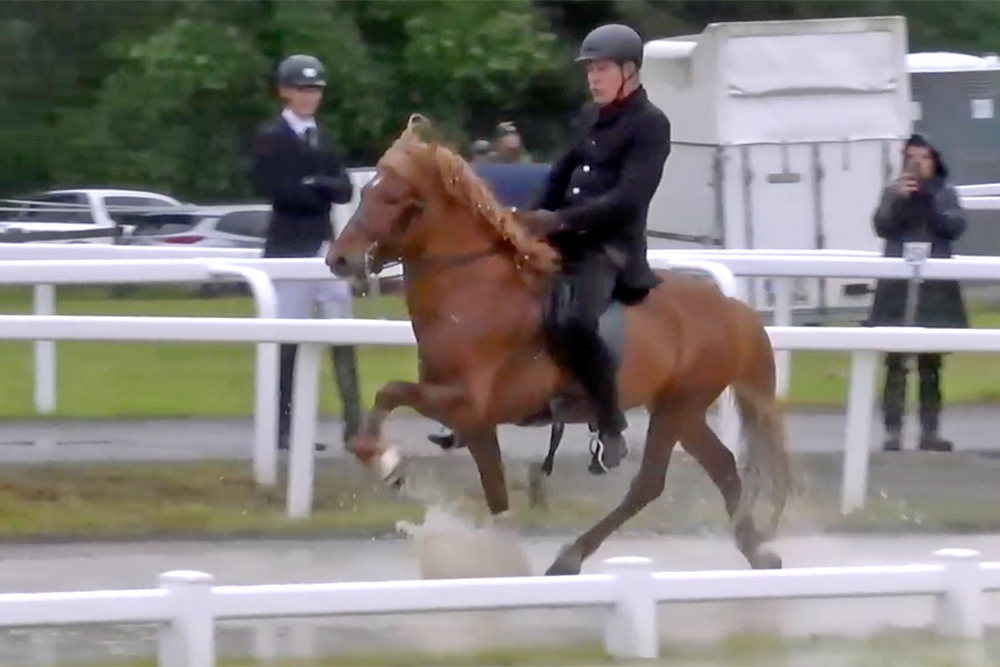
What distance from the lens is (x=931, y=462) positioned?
39.1 feet

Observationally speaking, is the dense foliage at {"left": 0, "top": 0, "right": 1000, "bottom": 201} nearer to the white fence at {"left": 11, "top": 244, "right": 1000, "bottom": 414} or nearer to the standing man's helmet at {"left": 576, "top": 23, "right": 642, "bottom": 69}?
the white fence at {"left": 11, "top": 244, "right": 1000, "bottom": 414}

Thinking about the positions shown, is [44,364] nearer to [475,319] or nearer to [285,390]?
[285,390]

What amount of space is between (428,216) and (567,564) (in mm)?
1477

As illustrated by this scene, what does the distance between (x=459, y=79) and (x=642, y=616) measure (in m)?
23.9

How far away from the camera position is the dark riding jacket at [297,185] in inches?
442

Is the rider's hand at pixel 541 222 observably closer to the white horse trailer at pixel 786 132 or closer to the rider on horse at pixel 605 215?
the rider on horse at pixel 605 215

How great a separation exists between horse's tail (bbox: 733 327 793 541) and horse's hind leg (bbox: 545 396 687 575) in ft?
1.14

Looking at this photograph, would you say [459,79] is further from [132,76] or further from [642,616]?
[642,616]

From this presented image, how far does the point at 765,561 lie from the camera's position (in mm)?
9062

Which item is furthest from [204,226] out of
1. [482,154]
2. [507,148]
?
[482,154]

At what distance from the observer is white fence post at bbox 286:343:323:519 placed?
987 centimetres

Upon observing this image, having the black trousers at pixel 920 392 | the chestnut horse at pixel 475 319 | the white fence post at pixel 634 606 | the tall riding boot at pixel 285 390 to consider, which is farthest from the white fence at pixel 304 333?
the white fence post at pixel 634 606

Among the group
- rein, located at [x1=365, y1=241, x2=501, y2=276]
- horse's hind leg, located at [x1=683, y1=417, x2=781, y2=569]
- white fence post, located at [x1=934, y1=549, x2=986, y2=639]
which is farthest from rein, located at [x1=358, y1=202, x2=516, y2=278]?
white fence post, located at [x1=934, y1=549, x2=986, y2=639]

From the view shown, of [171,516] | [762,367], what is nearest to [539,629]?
[762,367]
